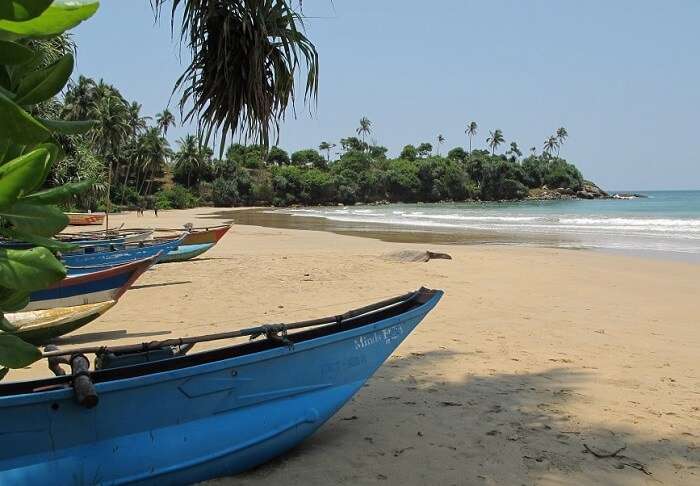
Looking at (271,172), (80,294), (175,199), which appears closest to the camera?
(80,294)

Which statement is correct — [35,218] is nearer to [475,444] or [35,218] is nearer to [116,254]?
[475,444]

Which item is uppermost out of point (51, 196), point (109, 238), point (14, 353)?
point (51, 196)

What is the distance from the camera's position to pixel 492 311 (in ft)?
26.9

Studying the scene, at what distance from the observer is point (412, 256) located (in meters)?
13.5

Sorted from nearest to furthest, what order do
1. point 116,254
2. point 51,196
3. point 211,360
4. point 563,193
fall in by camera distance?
1. point 51,196
2. point 211,360
3. point 116,254
4. point 563,193

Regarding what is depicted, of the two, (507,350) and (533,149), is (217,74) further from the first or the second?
(533,149)

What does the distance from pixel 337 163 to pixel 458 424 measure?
78813 mm

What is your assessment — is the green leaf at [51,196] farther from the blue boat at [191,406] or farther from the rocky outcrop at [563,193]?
the rocky outcrop at [563,193]

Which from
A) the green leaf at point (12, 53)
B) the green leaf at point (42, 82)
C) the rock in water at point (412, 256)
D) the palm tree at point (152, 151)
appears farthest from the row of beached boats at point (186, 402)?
the palm tree at point (152, 151)

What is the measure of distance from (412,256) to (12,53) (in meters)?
12.7

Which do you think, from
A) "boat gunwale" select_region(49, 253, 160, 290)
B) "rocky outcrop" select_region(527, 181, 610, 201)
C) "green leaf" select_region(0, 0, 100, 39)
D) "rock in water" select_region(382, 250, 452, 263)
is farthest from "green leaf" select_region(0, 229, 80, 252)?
"rocky outcrop" select_region(527, 181, 610, 201)

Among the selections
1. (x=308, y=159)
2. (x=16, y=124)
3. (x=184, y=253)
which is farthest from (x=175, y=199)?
(x=16, y=124)

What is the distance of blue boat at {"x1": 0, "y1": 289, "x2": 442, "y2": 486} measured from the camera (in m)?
2.71

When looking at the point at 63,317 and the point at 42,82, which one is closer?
the point at 42,82
